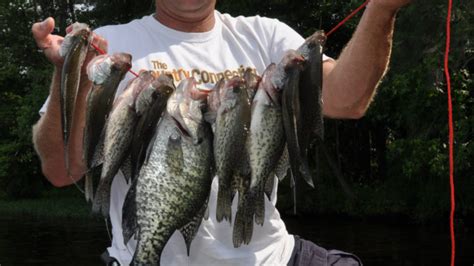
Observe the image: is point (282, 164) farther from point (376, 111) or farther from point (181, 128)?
point (376, 111)

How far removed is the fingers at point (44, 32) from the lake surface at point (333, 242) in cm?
1623

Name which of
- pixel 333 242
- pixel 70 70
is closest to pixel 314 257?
pixel 70 70

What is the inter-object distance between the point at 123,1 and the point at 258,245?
30.8m

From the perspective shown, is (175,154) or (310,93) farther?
(310,93)

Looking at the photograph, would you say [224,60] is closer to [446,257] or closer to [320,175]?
[446,257]

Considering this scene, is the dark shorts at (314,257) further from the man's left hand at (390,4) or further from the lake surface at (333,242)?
the lake surface at (333,242)

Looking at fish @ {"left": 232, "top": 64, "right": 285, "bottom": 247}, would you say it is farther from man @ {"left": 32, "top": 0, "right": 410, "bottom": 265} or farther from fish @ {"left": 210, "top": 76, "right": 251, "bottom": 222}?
man @ {"left": 32, "top": 0, "right": 410, "bottom": 265}

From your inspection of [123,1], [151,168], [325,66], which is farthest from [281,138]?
[123,1]

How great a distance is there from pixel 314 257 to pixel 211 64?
1.13m

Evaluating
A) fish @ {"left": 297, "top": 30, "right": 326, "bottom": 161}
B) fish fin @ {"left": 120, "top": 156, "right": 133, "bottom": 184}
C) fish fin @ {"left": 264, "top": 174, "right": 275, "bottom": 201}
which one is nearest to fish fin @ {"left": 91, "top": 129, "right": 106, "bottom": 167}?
fish fin @ {"left": 120, "top": 156, "right": 133, "bottom": 184}

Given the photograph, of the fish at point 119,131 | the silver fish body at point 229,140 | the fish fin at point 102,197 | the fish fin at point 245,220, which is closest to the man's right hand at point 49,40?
the fish at point 119,131

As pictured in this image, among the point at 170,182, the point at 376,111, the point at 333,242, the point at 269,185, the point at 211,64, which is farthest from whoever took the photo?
the point at 376,111

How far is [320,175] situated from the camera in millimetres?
28594

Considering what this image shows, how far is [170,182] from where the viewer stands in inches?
117
